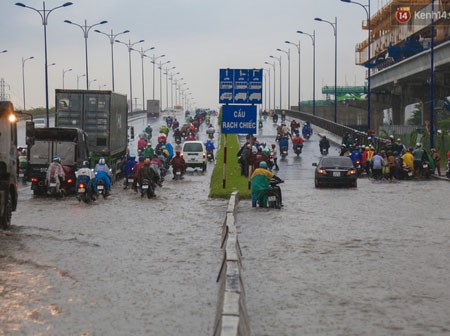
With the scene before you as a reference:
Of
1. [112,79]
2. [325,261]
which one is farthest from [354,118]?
[325,261]

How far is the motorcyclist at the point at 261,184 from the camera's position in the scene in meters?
25.6

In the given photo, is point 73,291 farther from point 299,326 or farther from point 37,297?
point 299,326

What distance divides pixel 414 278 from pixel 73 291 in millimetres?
4769

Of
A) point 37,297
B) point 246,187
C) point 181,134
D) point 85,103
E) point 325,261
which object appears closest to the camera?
point 37,297

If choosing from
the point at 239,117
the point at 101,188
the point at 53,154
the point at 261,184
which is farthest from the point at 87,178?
the point at 239,117

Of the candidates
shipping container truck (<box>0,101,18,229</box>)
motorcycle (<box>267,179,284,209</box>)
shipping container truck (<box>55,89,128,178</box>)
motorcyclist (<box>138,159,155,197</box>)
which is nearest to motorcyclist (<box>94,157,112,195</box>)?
motorcyclist (<box>138,159,155,197</box>)

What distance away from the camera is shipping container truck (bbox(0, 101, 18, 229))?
2028cm

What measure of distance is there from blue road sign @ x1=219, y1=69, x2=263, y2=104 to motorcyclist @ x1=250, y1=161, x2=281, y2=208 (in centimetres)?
753

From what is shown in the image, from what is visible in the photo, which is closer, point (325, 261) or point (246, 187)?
point (325, 261)

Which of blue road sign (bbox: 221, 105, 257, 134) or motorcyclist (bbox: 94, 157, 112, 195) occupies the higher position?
blue road sign (bbox: 221, 105, 257, 134)

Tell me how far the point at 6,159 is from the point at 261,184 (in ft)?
25.5

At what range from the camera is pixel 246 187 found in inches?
1294

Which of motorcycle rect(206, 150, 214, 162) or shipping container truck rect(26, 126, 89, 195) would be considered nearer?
shipping container truck rect(26, 126, 89, 195)

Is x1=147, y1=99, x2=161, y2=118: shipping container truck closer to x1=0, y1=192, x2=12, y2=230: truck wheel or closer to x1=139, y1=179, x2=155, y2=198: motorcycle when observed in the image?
x1=139, y1=179, x2=155, y2=198: motorcycle
